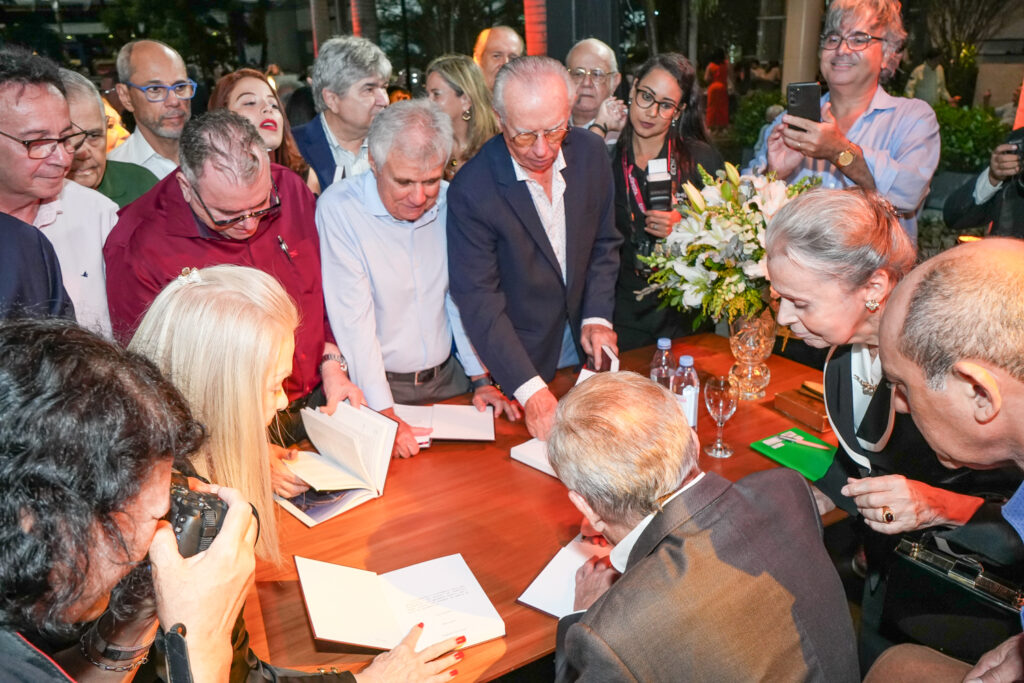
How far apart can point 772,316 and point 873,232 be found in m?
0.75

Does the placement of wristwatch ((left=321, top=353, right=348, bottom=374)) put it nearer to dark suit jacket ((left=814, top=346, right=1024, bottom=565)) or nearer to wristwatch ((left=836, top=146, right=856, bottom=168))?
dark suit jacket ((left=814, top=346, right=1024, bottom=565))

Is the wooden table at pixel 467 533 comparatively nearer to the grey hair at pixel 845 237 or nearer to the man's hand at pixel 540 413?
the man's hand at pixel 540 413

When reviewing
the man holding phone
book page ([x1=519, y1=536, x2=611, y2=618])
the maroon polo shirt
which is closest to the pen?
book page ([x1=519, y1=536, x2=611, y2=618])

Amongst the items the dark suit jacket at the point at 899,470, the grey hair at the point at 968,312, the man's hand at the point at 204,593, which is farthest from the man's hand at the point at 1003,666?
the man's hand at the point at 204,593

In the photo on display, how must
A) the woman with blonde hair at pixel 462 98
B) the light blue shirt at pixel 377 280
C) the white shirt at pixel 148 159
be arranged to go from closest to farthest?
the light blue shirt at pixel 377 280, the white shirt at pixel 148 159, the woman with blonde hair at pixel 462 98

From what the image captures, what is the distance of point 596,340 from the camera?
286 centimetres

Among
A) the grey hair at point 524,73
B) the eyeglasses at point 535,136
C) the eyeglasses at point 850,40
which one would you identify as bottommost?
the eyeglasses at point 535,136

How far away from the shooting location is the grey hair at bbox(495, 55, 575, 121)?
102 inches

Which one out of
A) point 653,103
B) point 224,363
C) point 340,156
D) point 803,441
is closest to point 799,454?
point 803,441

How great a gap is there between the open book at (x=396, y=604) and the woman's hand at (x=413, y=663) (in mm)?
32

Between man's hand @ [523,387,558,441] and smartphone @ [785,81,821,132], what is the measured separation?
161cm

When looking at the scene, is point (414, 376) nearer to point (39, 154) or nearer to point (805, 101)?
point (39, 154)

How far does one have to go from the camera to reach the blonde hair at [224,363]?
5.86 feet

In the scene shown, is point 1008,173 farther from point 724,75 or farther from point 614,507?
point 724,75
